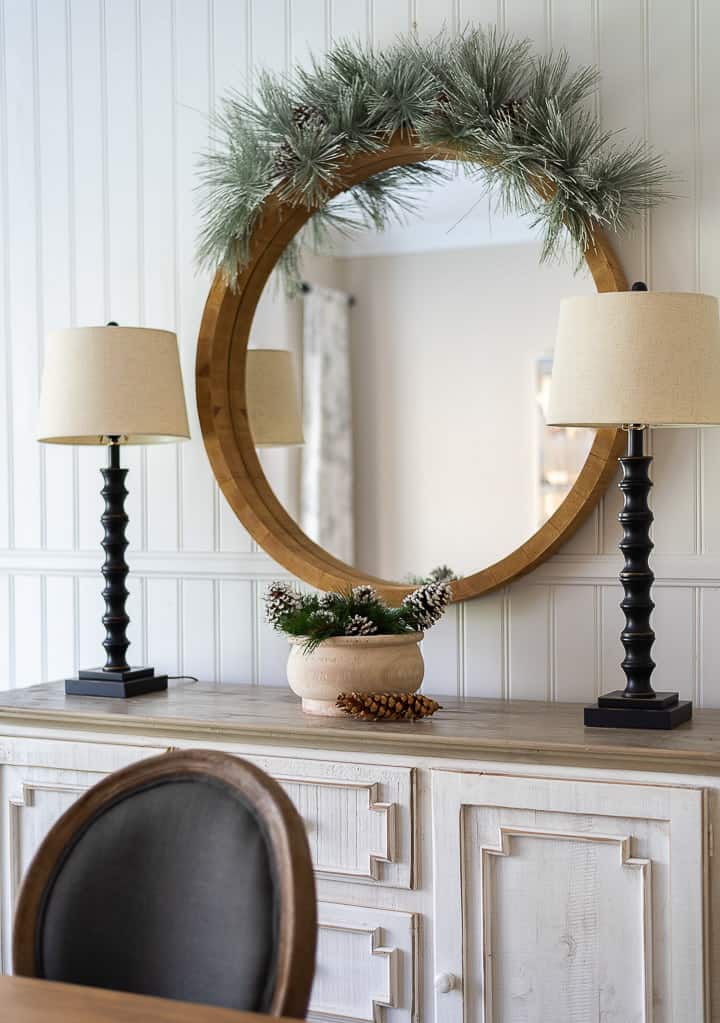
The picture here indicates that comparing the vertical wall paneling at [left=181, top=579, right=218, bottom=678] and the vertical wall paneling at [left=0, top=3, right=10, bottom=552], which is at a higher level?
the vertical wall paneling at [left=0, top=3, right=10, bottom=552]

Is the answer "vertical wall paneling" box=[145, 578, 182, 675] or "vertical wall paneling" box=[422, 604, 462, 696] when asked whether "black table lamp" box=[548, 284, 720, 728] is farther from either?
"vertical wall paneling" box=[145, 578, 182, 675]

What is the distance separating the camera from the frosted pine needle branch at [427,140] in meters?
2.21

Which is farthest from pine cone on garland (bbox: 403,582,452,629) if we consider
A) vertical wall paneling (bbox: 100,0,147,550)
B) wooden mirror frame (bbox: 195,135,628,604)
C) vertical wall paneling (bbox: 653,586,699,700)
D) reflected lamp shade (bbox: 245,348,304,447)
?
vertical wall paneling (bbox: 100,0,147,550)

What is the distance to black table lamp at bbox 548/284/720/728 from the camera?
6.20ft

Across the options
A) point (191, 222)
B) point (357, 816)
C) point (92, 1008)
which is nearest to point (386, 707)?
point (357, 816)

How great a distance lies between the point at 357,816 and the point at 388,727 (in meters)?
0.15

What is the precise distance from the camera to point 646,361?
1.89 meters

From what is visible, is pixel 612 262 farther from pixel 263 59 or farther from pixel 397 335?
pixel 263 59

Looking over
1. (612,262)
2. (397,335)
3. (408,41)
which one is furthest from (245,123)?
(612,262)

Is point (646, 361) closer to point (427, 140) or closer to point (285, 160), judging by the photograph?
point (427, 140)

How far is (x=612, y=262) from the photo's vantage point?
7.27 feet

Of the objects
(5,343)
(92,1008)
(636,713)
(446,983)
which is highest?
(5,343)

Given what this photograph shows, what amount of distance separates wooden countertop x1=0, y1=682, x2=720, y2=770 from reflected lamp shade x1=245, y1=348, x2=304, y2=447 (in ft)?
1.74

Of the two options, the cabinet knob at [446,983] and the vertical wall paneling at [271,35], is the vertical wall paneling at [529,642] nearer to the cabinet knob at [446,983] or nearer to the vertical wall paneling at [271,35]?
the cabinet knob at [446,983]
